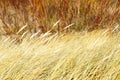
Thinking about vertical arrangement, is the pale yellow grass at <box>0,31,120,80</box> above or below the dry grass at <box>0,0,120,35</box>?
below

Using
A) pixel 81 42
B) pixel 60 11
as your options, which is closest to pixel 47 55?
pixel 81 42

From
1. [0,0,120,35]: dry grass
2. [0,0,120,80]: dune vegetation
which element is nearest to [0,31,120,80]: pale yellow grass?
[0,0,120,80]: dune vegetation

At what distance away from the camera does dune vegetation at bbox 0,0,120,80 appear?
2617 millimetres

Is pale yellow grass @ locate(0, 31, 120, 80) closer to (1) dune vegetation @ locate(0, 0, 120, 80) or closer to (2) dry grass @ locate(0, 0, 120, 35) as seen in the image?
(1) dune vegetation @ locate(0, 0, 120, 80)

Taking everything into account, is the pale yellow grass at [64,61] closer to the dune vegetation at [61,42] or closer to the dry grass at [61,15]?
the dune vegetation at [61,42]

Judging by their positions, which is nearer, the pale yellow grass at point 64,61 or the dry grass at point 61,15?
the pale yellow grass at point 64,61

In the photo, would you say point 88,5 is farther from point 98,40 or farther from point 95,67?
point 95,67

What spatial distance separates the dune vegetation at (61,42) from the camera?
103 inches

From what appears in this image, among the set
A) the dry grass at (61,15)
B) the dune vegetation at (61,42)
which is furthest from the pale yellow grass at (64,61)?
the dry grass at (61,15)

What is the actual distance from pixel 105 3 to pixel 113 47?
36.9 inches

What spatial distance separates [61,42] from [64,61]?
39 cm

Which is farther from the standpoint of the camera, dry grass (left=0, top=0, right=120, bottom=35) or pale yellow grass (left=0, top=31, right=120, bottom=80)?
dry grass (left=0, top=0, right=120, bottom=35)

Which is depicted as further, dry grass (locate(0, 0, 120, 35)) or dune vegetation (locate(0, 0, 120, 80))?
dry grass (locate(0, 0, 120, 35))

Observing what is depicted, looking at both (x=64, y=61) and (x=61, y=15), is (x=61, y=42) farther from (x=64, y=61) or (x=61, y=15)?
(x=61, y=15)
